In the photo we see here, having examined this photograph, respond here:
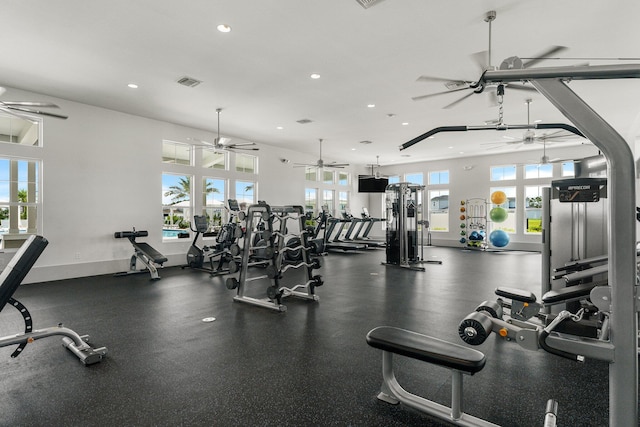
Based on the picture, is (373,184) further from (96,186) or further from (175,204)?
(96,186)

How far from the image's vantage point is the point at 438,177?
42.1ft

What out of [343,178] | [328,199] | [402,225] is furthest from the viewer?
[343,178]

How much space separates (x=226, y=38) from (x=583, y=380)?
472 cm

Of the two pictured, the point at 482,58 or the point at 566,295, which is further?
the point at 482,58

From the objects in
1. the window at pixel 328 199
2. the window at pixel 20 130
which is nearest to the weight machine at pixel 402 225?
the window at pixel 328 199

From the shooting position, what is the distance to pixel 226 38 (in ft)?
12.8

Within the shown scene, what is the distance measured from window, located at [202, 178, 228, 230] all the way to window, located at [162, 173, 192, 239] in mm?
446

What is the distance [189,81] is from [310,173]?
6885 mm

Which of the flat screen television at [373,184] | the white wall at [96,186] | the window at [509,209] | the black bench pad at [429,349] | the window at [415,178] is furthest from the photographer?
the flat screen television at [373,184]

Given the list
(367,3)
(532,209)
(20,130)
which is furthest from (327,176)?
(367,3)

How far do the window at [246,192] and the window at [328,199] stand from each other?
11.0 feet

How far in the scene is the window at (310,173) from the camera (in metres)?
11.5

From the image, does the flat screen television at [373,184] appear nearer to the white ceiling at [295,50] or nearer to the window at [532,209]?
the window at [532,209]

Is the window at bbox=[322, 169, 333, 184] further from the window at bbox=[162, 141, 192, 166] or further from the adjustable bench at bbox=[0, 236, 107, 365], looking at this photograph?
the adjustable bench at bbox=[0, 236, 107, 365]
